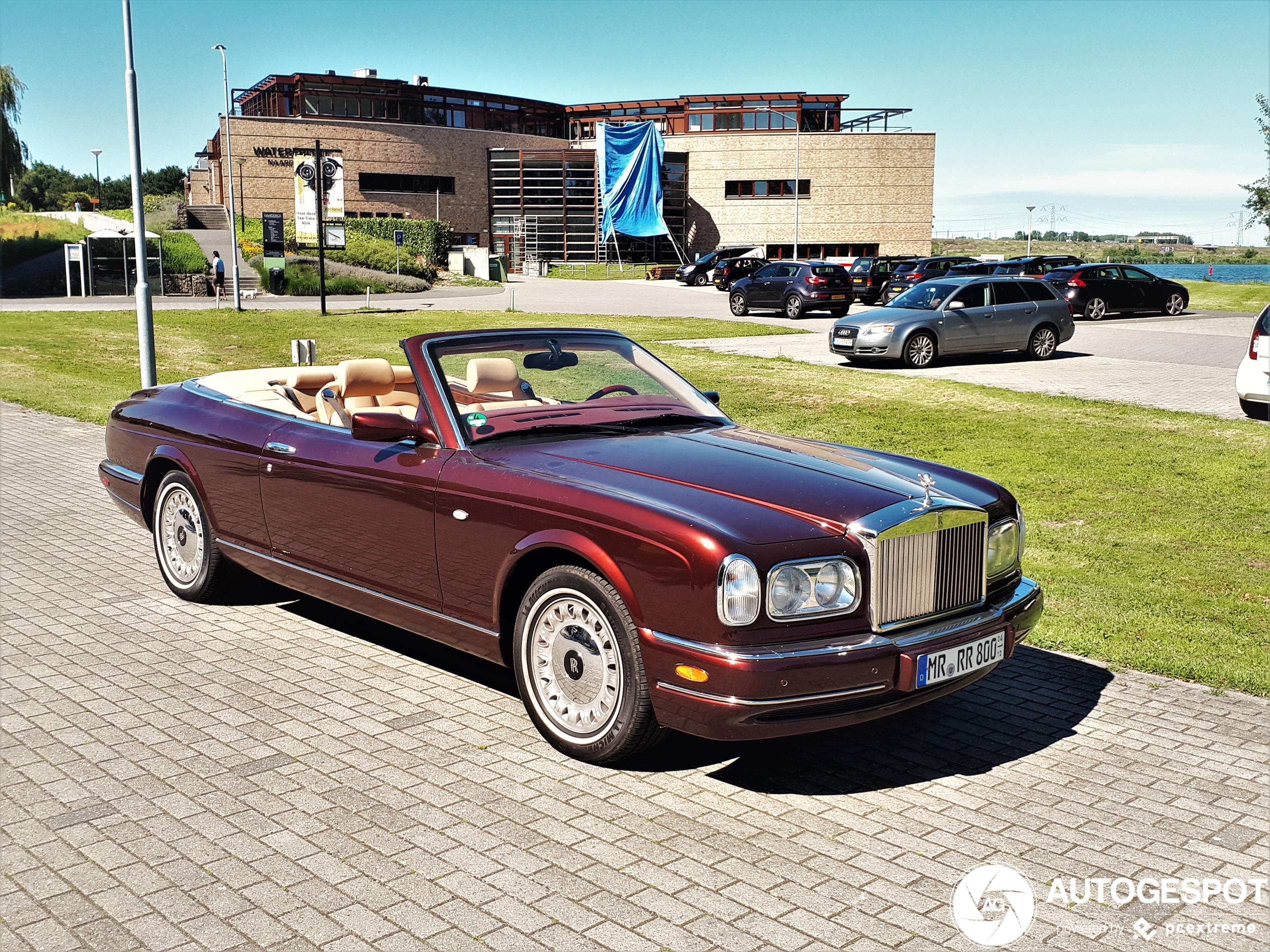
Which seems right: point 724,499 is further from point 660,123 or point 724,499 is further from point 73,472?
point 660,123

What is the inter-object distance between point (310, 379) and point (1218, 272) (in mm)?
78272

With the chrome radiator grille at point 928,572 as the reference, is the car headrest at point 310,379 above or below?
above

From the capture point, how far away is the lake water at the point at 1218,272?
6656 centimetres

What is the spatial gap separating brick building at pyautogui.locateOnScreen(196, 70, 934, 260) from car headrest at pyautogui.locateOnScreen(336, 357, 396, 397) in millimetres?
68216

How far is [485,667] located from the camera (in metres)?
5.98

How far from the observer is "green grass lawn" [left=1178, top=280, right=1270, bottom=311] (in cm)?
4078

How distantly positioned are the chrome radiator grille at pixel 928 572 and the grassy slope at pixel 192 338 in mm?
13796

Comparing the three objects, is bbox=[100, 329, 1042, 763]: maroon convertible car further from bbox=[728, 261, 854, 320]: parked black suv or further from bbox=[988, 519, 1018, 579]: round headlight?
bbox=[728, 261, 854, 320]: parked black suv

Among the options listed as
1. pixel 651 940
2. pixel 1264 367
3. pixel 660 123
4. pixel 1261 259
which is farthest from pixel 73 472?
pixel 1261 259

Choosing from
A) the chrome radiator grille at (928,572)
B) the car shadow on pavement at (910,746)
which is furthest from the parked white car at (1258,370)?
the chrome radiator grille at (928,572)

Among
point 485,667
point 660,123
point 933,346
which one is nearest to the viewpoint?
point 485,667

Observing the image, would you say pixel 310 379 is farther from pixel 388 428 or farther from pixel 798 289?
pixel 798 289

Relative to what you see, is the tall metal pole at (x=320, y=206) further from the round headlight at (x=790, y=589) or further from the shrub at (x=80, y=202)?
the shrub at (x=80, y=202)

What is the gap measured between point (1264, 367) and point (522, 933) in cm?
1393
